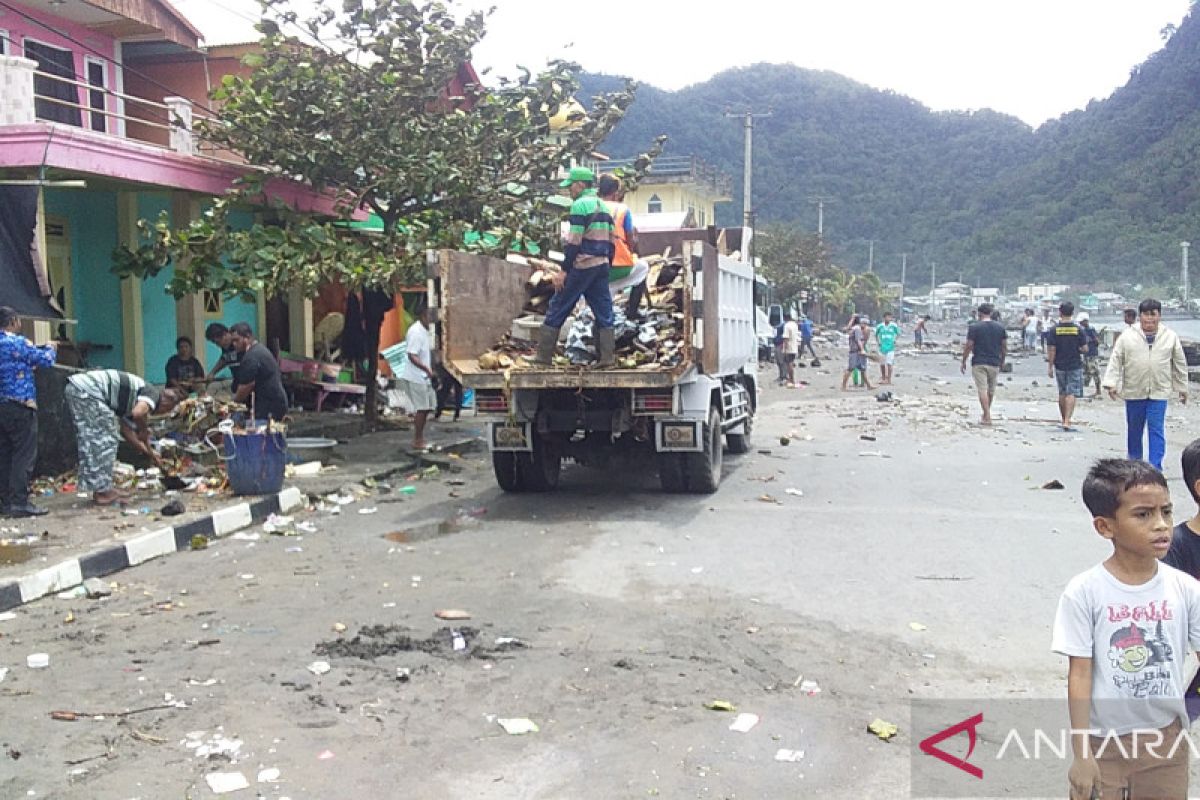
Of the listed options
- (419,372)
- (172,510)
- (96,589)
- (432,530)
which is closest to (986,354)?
(419,372)

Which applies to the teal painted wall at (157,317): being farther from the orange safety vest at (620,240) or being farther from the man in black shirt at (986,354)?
the man in black shirt at (986,354)

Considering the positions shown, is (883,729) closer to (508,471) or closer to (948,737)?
(948,737)

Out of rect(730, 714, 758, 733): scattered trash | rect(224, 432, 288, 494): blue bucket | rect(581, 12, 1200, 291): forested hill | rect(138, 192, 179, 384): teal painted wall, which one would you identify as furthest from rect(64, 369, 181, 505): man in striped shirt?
rect(581, 12, 1200, 291): forested hill

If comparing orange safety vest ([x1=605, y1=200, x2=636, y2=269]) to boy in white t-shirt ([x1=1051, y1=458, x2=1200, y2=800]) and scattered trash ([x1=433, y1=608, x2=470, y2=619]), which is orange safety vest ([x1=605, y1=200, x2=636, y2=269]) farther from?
boy in white t-shirt ([x1=1051, y1=458, x2=1200, y2=800])

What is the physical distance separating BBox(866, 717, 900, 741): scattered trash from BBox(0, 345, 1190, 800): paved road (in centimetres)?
4

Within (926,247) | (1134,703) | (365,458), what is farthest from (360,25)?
(926,247)

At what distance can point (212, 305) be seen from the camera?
49.5ft

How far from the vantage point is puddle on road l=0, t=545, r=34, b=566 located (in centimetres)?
692

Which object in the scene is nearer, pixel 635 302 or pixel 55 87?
pixel 635 302

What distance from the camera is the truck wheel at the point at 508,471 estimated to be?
9633mm

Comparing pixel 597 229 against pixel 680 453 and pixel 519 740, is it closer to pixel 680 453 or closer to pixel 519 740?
pixel 680 453

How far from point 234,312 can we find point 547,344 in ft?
28.4

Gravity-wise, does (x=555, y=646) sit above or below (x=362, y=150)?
below

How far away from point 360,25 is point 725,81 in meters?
91.7
